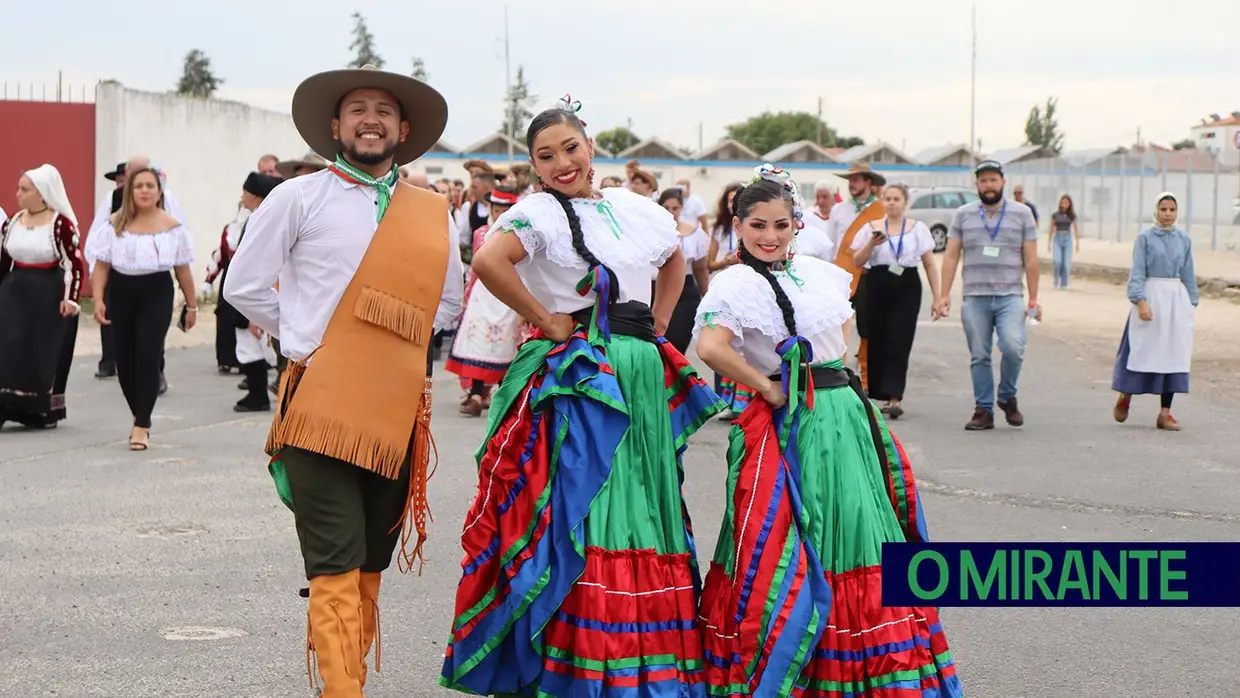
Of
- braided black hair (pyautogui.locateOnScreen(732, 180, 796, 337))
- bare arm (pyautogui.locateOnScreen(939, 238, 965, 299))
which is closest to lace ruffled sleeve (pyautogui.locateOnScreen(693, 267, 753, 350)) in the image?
braided black hair (pyautogui.locateOnScreen(732, 180, 796, 337))

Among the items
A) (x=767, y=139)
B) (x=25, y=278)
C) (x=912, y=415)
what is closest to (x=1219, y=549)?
(x=912, y=415)

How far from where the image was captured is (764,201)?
514 cm

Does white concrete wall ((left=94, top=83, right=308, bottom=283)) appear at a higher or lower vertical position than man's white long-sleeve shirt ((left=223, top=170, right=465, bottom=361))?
higher

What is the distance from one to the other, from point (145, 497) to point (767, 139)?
109 m

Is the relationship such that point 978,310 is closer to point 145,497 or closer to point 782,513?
point 145,497

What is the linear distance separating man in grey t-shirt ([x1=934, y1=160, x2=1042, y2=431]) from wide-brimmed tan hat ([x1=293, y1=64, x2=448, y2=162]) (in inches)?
274

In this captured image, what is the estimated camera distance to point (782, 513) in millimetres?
4793

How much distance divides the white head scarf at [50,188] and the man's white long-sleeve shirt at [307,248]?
6.43 meters

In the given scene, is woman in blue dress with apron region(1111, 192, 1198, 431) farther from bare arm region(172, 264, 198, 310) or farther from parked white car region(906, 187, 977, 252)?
parked white car region(906, 187, 977, 252)

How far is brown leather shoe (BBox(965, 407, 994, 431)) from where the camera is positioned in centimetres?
1122

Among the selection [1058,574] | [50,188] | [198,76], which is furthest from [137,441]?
[198,76]

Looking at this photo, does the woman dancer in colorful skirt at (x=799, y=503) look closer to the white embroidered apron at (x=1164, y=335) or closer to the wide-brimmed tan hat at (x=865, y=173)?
the wide-brimmed tan hat at (x=865, y=173)

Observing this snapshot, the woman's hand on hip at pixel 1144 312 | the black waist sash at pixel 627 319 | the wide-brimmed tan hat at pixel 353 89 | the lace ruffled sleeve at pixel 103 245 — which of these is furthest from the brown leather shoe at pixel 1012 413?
the wide-brimmed tan hat at pixel 353 89

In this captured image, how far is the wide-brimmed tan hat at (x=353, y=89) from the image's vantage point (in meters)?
4.67
